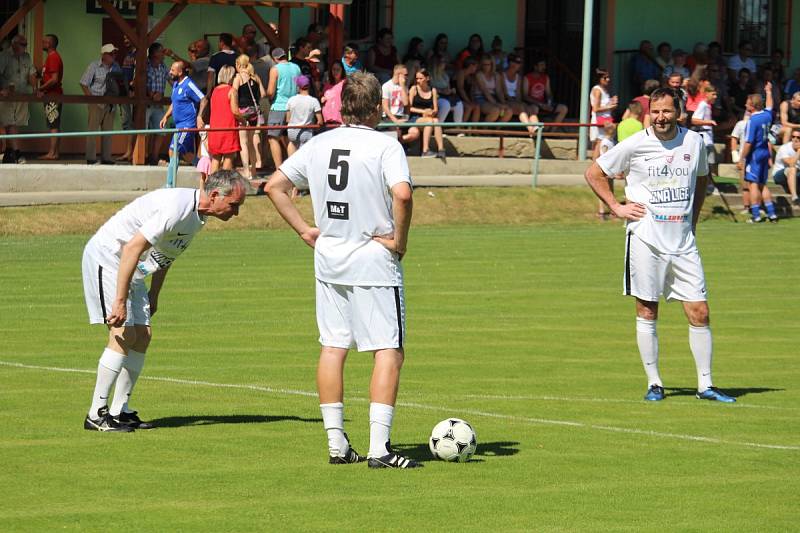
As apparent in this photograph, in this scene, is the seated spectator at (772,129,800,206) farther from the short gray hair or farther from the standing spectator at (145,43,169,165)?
the short gray hair

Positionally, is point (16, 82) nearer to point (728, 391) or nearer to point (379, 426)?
point (728, 391)

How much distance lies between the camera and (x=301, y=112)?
24.7 meters

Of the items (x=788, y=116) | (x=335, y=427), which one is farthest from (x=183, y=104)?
(x=335, y=427)

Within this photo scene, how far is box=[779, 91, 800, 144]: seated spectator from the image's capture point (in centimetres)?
2977

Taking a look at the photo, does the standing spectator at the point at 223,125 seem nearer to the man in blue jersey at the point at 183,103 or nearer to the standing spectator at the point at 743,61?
the man in blue jersey at the point at 183,103

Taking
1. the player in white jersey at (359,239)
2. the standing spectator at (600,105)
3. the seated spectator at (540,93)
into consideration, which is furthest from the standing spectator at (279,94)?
the player in white jersey at (359,239)

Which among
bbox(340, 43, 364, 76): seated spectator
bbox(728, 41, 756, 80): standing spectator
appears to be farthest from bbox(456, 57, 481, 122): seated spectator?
bbox(728, 41, 756, 80): standing spectator

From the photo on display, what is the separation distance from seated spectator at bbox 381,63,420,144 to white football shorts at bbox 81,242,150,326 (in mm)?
17371

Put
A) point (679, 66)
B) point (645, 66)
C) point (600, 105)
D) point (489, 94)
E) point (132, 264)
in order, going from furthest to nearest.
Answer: point (645, 66)
point (679, 66)
point (489, 94)
point (600, 105)
point (132, 264)

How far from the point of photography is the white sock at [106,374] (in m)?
9.41

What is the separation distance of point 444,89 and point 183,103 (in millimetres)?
6520

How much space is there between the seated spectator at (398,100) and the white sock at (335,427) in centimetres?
1841

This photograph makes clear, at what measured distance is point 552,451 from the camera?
9102 mm

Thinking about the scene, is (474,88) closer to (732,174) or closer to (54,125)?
(732,174)
